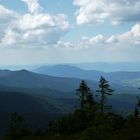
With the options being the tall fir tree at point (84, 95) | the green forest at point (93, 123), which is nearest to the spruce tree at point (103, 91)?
the green forest at point (93, 123)

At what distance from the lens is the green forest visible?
65.1m

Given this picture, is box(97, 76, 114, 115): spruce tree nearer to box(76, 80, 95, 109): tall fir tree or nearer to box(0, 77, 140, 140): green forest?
box(0, 77, 140, 140): green forest

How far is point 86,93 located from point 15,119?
22.1m

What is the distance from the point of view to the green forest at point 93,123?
65106mm

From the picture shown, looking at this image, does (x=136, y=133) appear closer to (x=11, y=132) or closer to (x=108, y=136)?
(x=108, y=136)

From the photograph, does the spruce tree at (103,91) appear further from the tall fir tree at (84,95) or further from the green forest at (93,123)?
the tall fir tree at (84,95)

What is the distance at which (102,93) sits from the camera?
A: 8712 centimetres

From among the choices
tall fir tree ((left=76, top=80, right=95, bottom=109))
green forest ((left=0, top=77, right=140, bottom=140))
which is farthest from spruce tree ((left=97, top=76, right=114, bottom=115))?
tall fir tree ((left=76, top=80, right=95, bottom=109))

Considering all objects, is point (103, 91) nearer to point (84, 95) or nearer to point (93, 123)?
point (84, 95)

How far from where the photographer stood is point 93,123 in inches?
3226

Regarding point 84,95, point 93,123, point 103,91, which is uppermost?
point 103,91

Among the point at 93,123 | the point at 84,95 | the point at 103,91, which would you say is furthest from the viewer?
the point at 84,95

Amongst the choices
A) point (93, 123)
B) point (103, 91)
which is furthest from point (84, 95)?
point (93, 123)

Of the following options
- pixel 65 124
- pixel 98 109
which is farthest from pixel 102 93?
pixel 65 124
